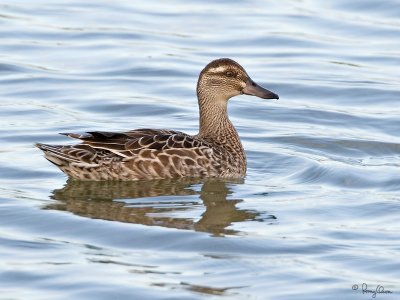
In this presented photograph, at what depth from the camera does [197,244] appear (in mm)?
11617

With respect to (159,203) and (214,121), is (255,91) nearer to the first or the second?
(214,121)

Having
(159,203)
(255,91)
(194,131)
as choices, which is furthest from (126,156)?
(194,131)

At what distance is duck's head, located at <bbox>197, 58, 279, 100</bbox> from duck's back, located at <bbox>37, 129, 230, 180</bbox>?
3.55 ft

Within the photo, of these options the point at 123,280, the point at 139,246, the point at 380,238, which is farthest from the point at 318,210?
the point at 123,280

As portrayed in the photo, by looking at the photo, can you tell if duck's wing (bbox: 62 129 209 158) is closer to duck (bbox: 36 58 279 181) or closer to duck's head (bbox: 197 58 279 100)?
duck (bbox: 36 58 279 181)

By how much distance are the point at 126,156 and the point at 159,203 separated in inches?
40.5

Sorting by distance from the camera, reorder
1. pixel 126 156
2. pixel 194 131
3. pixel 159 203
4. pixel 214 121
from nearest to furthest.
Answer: pixel 159 203
pixel 126 156
pixel 214 121
pixel 194 131

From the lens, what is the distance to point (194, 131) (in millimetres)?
17109

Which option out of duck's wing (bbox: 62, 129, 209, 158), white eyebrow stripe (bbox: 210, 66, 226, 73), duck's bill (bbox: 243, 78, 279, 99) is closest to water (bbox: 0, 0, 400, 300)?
duck's wing (bbox: 62, 129, 209, 158)

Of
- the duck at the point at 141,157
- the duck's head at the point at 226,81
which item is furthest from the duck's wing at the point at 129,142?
the duck's head at the point at 226,81

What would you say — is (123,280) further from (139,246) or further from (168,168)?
(168,168)

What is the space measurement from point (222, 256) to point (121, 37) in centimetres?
1186

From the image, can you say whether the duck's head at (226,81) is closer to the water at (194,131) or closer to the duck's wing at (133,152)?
the water at (194,131)

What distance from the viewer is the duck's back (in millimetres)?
14031
